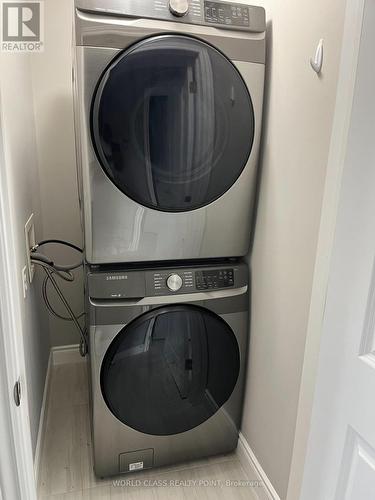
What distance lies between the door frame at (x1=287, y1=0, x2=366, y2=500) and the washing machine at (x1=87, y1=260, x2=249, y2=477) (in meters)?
0.51

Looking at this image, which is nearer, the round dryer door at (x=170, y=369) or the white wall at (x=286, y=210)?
the white wall at (x=286, y=210)

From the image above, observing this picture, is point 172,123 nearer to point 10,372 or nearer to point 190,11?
point 190,11

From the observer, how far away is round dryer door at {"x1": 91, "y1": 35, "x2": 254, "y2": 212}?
51.4 inches

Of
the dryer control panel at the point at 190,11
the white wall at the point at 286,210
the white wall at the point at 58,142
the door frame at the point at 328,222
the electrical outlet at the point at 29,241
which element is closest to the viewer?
the door frame at the point at 328,222

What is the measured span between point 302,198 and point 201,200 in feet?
1.30

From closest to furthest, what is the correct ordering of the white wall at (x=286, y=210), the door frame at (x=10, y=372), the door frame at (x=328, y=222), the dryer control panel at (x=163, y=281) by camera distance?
1. the door frame at (x=10, y=372)
2. the door frame at (x=328, y=222)
3. the white wall at (x=286, y=210)
4. the dryer control panel at (x=163, y=281)

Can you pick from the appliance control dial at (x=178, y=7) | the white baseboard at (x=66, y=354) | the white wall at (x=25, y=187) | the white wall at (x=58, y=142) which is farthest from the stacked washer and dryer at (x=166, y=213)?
the white baseboard at (x=66, y=354)

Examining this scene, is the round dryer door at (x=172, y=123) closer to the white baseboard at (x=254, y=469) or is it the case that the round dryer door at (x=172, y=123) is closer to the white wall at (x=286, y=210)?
the white wall at (x=286, y=210)

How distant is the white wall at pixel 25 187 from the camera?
1.35m

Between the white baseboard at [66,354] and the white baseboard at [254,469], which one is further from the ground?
the white baseboard at [254,469]

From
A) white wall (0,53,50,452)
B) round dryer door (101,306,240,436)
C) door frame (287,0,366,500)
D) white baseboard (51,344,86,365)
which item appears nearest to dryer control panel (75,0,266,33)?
white wall (0,53,50,452)

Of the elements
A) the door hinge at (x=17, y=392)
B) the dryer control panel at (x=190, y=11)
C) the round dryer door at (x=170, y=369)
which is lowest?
the round dryer door at (x=170, y=369)

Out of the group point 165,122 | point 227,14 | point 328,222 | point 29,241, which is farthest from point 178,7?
point 29,241

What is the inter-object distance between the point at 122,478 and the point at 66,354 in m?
0.97
